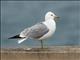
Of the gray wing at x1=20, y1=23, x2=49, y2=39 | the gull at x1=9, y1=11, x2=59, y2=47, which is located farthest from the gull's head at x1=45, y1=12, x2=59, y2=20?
the gray wing at x1=20, y1=23, x2=49, y2=39

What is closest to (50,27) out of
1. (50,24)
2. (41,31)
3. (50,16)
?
Result: (50,24)

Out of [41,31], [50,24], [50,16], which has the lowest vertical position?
[41,31]

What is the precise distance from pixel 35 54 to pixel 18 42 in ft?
3.08

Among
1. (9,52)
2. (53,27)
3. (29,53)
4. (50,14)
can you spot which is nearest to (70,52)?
(29,53)

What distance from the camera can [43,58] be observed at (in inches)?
151

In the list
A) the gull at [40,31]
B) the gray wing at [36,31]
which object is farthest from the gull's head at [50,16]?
the gray wing at [36,31]

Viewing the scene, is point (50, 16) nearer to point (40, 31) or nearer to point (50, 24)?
point (50, 24)

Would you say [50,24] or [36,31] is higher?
[50,24]

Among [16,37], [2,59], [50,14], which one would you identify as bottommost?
[2,59]

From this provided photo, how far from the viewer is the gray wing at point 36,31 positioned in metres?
4.89

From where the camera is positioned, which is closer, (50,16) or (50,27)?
(50,27)

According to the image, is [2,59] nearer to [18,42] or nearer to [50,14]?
[18,42]

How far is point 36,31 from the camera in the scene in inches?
197

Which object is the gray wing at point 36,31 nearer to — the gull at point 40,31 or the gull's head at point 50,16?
the gull at point 40,31
